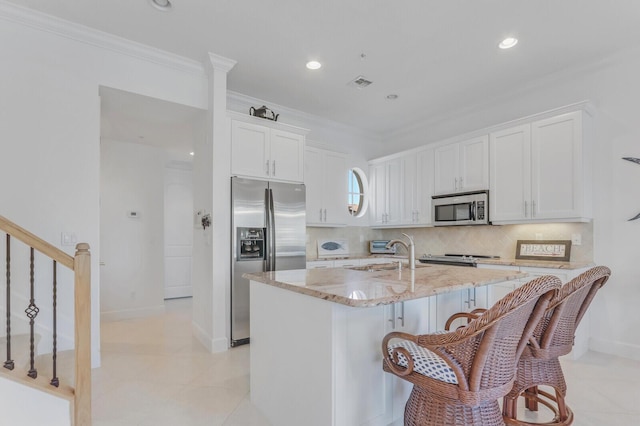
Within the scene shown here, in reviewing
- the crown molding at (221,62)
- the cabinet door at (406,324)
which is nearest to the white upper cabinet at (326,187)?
the crown molding at (221,62)

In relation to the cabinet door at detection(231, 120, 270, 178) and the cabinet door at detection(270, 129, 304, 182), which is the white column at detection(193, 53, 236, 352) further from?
the cabinet door at detection(270, 129, 304, 182)

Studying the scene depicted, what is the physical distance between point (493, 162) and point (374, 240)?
2.37 meters

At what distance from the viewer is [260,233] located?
12.3 feet

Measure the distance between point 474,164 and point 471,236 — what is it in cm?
102

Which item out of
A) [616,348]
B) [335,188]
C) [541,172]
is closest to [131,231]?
[335,188]

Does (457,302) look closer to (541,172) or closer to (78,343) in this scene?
(541,172)

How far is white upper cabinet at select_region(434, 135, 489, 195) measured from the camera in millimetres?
4137

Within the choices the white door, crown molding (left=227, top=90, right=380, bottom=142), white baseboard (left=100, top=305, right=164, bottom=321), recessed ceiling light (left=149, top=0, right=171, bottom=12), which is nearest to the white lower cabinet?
recessed ceiling light (left=149, top=0, right=171, bottom=12)

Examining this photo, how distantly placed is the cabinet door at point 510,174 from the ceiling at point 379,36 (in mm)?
677

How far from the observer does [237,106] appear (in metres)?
4.32

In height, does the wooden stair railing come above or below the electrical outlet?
below

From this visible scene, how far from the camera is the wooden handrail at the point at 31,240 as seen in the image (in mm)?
1890

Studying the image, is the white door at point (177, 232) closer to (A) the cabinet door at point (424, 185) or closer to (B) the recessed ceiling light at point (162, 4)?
(B) the recessed ceiling light at point (162, 4)

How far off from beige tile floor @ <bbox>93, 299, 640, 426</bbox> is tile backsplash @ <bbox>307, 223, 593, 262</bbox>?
1.25 metres
